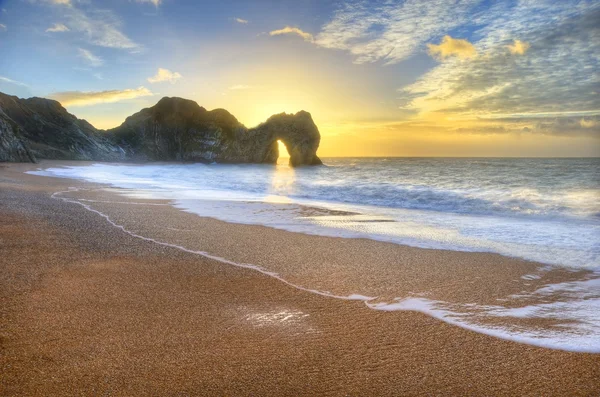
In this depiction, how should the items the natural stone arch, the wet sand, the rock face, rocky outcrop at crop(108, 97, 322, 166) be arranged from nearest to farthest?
1. the wet sand
2. the natural stone arch
3. the rock face
4. rocky outcrop at crop(108, 97, 322, 166)

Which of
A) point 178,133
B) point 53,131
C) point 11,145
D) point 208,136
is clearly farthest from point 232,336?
point 178,133

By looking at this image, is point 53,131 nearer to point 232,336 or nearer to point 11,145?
point 11,145

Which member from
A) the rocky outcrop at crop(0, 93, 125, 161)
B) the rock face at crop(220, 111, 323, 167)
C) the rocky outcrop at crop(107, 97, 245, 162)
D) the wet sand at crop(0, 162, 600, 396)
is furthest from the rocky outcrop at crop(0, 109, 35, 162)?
the wet sand at crop(0, 162, 600, 396)

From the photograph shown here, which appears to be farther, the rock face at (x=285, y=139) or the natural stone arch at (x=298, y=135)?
the rock face at (x=285, y=139)

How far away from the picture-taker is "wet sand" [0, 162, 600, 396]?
2.60 metres

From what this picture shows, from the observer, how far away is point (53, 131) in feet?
221

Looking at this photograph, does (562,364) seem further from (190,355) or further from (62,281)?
(62,281)

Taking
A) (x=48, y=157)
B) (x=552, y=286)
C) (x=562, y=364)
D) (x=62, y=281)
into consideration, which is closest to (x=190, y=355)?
(x=62, y=281)

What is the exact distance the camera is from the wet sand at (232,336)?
2600 millimetres

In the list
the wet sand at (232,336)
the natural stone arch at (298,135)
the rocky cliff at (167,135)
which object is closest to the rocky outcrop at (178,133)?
the rocky cliff at (167,135)

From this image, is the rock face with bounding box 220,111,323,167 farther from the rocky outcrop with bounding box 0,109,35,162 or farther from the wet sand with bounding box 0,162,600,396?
the wet sand with bounding box 0,162,600,396

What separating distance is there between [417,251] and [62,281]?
5.26m

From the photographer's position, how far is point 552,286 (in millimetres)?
4922

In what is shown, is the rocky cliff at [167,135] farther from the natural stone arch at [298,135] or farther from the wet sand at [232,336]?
the wet sand at [232,336]
